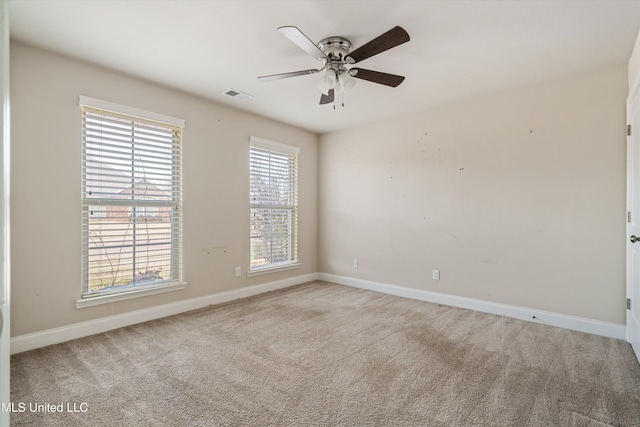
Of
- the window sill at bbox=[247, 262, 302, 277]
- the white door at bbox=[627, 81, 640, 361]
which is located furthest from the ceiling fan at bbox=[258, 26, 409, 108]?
the window sill at bbox=[247, 262, 302, 277]

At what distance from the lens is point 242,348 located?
2.66 metres

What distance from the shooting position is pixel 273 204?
473 centimetres

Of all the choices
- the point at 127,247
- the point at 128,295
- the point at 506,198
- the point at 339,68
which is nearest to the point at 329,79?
the point at 339,68

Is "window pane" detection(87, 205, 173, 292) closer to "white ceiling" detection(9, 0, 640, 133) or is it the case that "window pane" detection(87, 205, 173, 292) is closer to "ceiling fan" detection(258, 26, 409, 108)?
"white ceiling" detection(9, 0, 640, 133)

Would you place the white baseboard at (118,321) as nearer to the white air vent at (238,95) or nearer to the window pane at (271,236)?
the window pane at (271,236)

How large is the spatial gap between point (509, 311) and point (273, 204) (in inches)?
133

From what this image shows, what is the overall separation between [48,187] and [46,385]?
5.33 ft

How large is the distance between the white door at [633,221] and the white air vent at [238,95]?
11.9ft

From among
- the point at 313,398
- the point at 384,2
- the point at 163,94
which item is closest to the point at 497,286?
the point at 313,398

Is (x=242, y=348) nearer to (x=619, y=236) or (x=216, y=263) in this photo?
(x=216, y=263)

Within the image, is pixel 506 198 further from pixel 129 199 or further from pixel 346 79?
pixel 129 199

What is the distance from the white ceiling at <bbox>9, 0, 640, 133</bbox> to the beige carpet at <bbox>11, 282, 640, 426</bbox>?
8.43ft

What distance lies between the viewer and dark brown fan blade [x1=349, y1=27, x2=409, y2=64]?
1.95 metres

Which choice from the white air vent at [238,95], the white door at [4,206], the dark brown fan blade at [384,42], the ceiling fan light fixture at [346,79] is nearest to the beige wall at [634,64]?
the dark brown fan blade at [384,42]
